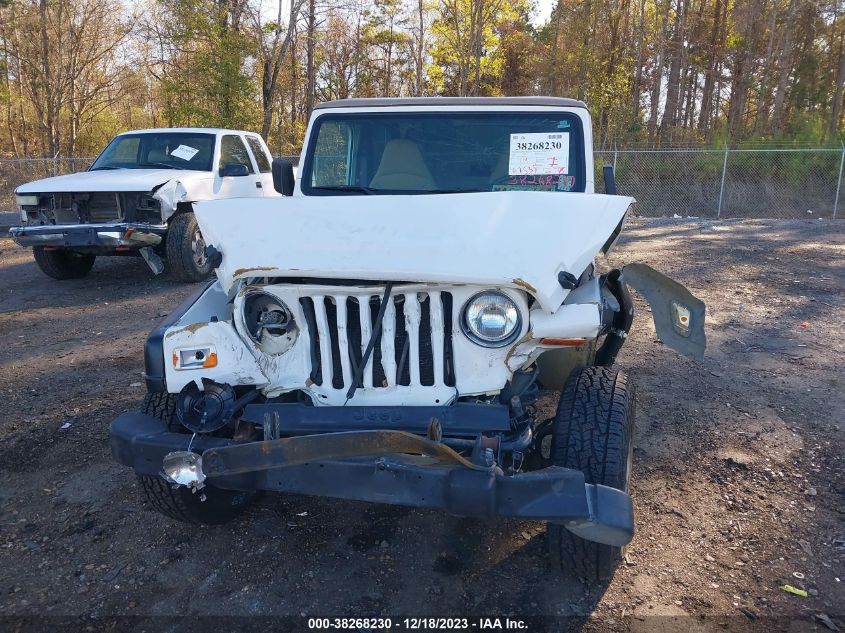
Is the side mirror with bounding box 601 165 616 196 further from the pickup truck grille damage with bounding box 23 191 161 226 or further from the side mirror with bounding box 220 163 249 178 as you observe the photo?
the pickup truck grille damage with bounding box 23 191 161 226

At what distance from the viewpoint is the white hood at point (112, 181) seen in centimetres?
747

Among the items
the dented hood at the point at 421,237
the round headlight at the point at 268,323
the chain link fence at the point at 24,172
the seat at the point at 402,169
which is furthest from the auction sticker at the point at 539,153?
the chain link fence at the point at 24,172

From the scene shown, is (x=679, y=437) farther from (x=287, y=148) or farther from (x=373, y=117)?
(x=287, y=148)

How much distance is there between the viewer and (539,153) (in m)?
3.89

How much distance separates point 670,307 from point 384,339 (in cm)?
120

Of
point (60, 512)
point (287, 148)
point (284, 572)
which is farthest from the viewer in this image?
point (287, 148)

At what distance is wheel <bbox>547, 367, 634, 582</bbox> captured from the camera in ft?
7.96

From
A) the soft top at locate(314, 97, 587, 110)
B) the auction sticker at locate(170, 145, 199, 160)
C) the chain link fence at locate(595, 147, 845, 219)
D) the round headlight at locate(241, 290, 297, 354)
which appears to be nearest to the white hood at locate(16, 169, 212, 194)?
the auction sticker at locate(170, 145, 199, 160)

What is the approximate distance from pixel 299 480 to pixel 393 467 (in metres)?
0.36

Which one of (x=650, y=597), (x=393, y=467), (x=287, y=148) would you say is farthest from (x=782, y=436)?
(x=287, y=148)

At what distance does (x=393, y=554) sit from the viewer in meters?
2.94

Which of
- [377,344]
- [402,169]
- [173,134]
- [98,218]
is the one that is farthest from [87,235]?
[377,344]

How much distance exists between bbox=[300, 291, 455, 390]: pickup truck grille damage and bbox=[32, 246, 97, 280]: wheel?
7.40m

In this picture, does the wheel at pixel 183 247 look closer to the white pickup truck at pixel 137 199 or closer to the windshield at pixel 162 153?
the white pickup truck at pixel 137 199
